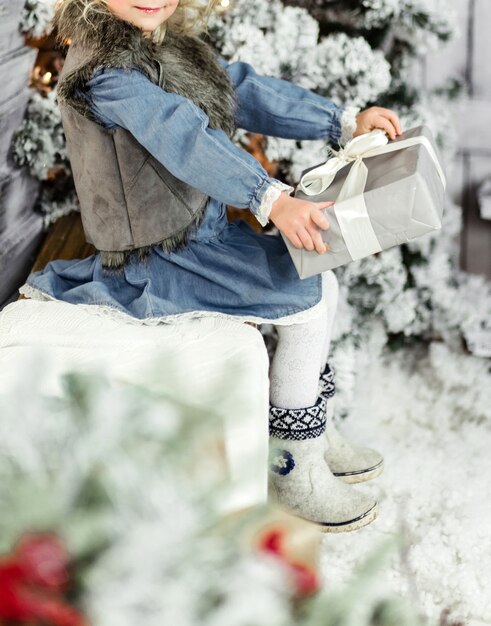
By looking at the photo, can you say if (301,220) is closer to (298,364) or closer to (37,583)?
(298,364)

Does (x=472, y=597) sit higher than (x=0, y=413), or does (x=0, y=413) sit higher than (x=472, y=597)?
(x=0, y=413)

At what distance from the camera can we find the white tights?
143cm

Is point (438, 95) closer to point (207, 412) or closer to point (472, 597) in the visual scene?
point (472, 597)

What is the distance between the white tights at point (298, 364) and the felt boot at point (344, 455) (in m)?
0.15

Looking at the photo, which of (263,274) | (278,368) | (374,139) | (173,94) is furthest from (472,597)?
(173,94)

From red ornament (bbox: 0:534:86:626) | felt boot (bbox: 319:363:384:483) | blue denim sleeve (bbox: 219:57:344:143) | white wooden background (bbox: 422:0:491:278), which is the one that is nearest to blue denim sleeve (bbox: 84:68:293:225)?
blue denim sleeve (bbox: 219:57:344:143)

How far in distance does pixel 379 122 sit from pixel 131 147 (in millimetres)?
452

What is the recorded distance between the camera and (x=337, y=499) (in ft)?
5.02

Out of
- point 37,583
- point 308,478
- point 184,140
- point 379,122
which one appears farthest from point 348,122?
point 37,583

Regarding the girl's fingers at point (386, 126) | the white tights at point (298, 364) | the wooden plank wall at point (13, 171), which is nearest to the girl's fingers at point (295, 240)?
the white tights at point (298, 364)

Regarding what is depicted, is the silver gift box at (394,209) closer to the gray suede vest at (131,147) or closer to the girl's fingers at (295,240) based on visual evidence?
the girl's fingers at (295,240)

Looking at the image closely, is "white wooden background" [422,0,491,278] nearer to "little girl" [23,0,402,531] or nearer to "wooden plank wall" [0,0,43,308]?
"little girl" [23,0,402,531]

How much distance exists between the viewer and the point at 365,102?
1.88 metres

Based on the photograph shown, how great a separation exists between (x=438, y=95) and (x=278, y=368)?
1.05 metres
